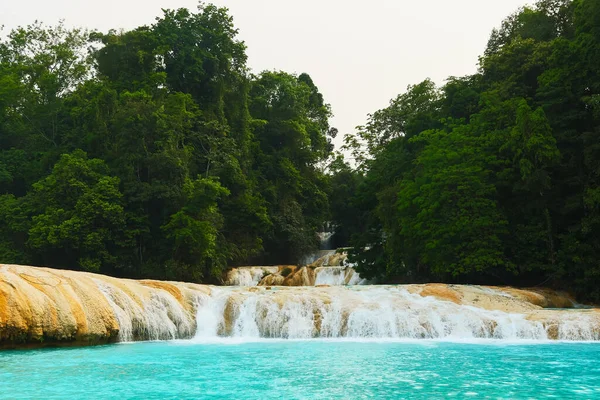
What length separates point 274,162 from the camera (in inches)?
1646

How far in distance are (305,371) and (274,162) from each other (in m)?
32.0

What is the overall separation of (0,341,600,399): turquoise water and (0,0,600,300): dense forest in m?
9.87

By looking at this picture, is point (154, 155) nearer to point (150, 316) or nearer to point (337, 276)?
point (337, 276)

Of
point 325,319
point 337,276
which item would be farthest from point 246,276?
point 325,319

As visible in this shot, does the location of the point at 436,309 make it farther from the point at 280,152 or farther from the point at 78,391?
the point at 280,152

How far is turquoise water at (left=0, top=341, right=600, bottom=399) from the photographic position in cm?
866

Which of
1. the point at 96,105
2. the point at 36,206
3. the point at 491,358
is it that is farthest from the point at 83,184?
the point at 491,358

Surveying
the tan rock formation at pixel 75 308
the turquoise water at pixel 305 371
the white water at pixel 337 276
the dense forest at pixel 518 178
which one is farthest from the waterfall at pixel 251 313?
the white water at pixel 337 276

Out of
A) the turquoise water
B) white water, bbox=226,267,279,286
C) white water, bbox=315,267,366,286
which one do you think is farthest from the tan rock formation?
white water, bbox=226,267,279,286

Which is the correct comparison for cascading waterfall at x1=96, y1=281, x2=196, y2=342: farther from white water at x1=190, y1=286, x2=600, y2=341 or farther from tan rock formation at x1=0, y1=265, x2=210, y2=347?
white water at x1=190, y1=286, x2=600, y2=341

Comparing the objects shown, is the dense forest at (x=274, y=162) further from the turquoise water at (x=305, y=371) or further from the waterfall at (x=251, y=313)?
the turquoise water at (x=305, y=371)

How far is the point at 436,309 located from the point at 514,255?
8013 mm

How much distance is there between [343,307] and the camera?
1675 centimetres

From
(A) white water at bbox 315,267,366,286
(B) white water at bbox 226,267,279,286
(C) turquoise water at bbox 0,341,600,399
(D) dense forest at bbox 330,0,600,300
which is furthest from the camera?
(B) white water at bbox 226,267,279,286
